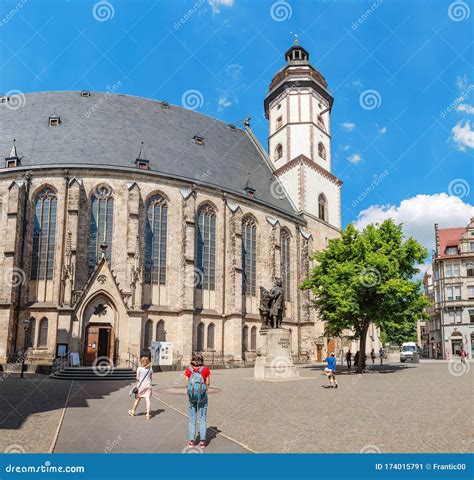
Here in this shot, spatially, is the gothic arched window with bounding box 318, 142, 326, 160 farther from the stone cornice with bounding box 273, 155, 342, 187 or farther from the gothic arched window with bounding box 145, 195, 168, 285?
the gothic arched window with bounding box 145, 195, 168, 285

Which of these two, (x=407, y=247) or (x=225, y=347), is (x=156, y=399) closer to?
(x=407, y=247)

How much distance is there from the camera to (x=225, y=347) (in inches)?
1393

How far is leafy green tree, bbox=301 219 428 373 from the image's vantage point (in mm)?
25562

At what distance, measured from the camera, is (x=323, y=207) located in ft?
161

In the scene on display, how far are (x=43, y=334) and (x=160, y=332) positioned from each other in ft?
25.2

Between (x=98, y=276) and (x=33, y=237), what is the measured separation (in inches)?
228

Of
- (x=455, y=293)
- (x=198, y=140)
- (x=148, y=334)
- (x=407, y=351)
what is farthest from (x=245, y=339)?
(x=455, y=293)

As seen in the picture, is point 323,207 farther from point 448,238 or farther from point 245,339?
point 448,238

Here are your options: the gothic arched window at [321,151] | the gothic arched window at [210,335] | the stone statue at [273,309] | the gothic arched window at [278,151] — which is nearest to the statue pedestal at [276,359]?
the stone statue at [273,309]

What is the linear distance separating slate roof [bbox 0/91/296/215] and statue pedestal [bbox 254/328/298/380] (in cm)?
1744

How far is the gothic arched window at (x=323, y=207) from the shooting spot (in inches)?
1916

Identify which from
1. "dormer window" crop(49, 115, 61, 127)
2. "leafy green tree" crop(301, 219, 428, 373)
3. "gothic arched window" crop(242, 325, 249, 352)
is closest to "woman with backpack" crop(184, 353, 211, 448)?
"leafy green tree" crop(301, 219, 428, 373)

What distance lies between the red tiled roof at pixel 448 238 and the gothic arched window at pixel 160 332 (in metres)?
43.1

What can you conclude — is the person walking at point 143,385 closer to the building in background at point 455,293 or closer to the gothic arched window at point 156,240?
the gothic arched window at point 156,240
